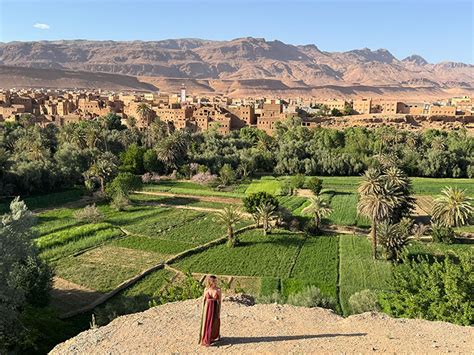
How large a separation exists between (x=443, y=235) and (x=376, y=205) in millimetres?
5928

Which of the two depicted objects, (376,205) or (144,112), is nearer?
(376,205)

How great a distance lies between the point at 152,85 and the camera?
19200cm

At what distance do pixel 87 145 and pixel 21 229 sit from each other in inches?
1530

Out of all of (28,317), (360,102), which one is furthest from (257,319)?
(360,102)

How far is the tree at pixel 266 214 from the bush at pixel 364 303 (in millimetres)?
12591

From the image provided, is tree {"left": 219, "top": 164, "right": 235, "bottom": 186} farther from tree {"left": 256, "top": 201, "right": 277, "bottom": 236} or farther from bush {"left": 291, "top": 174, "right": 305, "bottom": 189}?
tree {"left": 256, "top": 201, "right": 277, "bottom": 236}

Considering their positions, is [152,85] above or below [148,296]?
above

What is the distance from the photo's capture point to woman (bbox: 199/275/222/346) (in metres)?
9.57

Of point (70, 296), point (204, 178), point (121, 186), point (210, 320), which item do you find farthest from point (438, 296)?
point (204, 178)

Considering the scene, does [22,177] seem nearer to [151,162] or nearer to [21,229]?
[151,162]

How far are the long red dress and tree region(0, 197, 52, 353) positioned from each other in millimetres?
7815

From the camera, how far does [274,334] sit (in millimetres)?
10617

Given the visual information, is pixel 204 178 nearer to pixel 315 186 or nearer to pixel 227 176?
pixel 227 176

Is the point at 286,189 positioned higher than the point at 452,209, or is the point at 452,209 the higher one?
the point at 452,209
